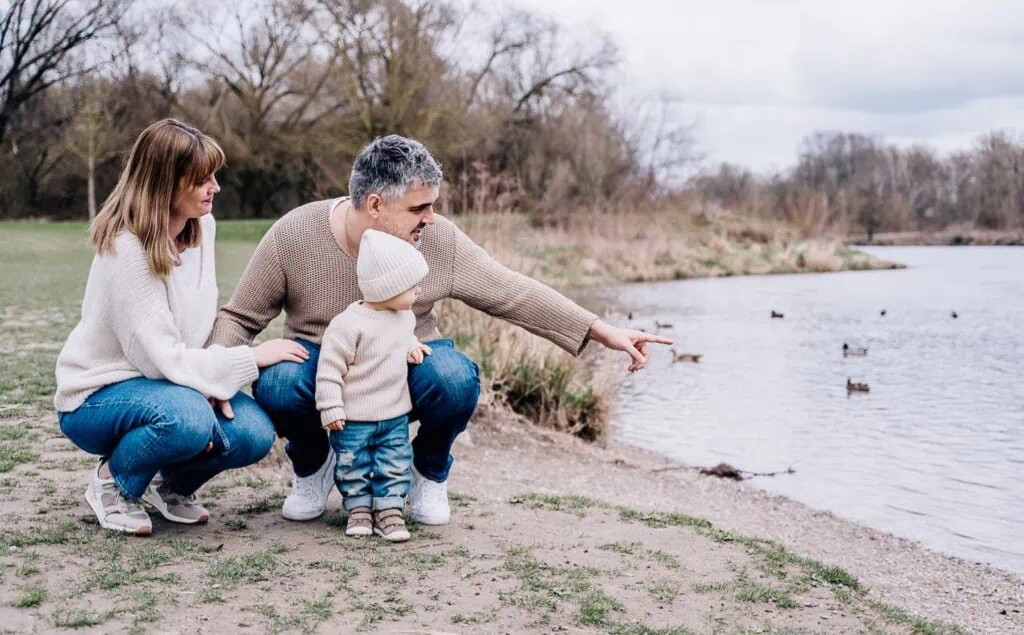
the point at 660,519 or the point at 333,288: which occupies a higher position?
the point at 333,288

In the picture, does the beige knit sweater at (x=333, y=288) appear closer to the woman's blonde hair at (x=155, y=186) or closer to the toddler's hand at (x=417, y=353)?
the toddler's hand at (x=417, y=353)

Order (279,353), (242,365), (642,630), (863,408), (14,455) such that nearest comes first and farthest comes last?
(642,630) < (242,365) < (279,353) < (14,455) < (863,408)

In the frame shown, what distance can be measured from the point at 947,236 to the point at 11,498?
54241 millimetres

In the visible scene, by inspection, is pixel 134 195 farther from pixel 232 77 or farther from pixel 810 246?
pixel 232 77

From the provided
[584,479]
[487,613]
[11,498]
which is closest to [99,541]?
[11,498]

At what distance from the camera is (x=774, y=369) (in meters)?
11.3

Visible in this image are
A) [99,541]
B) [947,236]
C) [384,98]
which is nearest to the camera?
[99,541]

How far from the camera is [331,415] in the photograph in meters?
3.21

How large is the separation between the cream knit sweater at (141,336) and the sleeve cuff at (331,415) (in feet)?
0.85

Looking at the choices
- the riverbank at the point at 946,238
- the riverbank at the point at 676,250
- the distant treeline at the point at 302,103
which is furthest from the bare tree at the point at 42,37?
the riverbank at the point at 946,238

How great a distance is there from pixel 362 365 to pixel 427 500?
0.61 m

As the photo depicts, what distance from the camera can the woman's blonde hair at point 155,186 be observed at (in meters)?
3.07

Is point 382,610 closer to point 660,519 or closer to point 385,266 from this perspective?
point 385,266

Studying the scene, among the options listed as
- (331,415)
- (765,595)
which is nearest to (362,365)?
(331,415)
